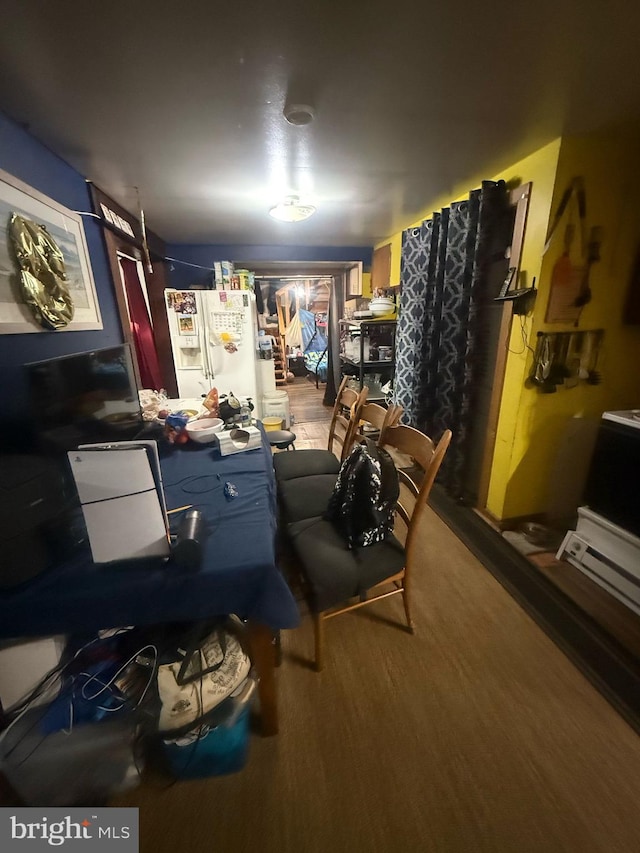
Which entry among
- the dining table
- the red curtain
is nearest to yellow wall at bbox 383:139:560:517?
the dining table

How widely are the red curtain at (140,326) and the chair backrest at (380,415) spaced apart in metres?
2.06

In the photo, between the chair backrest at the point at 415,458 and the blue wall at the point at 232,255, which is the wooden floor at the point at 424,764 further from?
the blue wall at the point at 232,255

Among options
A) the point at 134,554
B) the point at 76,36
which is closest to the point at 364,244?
the point at 76,36

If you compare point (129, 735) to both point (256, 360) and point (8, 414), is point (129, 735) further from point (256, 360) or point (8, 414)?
point (256, 360)

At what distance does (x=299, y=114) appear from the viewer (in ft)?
4.19

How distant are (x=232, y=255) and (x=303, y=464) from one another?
10.1ft

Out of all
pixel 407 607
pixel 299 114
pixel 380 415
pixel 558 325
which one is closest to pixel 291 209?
pixel 299 114

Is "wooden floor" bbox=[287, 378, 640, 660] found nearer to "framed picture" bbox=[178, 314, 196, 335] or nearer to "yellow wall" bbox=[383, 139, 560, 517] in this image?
"yellow wall" bbox=[383, 139, 560, 517]

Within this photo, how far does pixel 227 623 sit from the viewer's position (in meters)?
1.03

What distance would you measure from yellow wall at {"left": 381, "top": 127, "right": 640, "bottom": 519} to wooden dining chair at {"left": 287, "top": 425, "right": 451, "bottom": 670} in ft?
3.13

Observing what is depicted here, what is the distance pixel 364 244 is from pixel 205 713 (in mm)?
4459

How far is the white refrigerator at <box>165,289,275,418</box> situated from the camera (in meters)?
3.23

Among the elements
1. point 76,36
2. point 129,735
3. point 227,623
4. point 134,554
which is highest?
point 76,36

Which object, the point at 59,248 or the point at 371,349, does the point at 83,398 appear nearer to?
the point at 59,248
